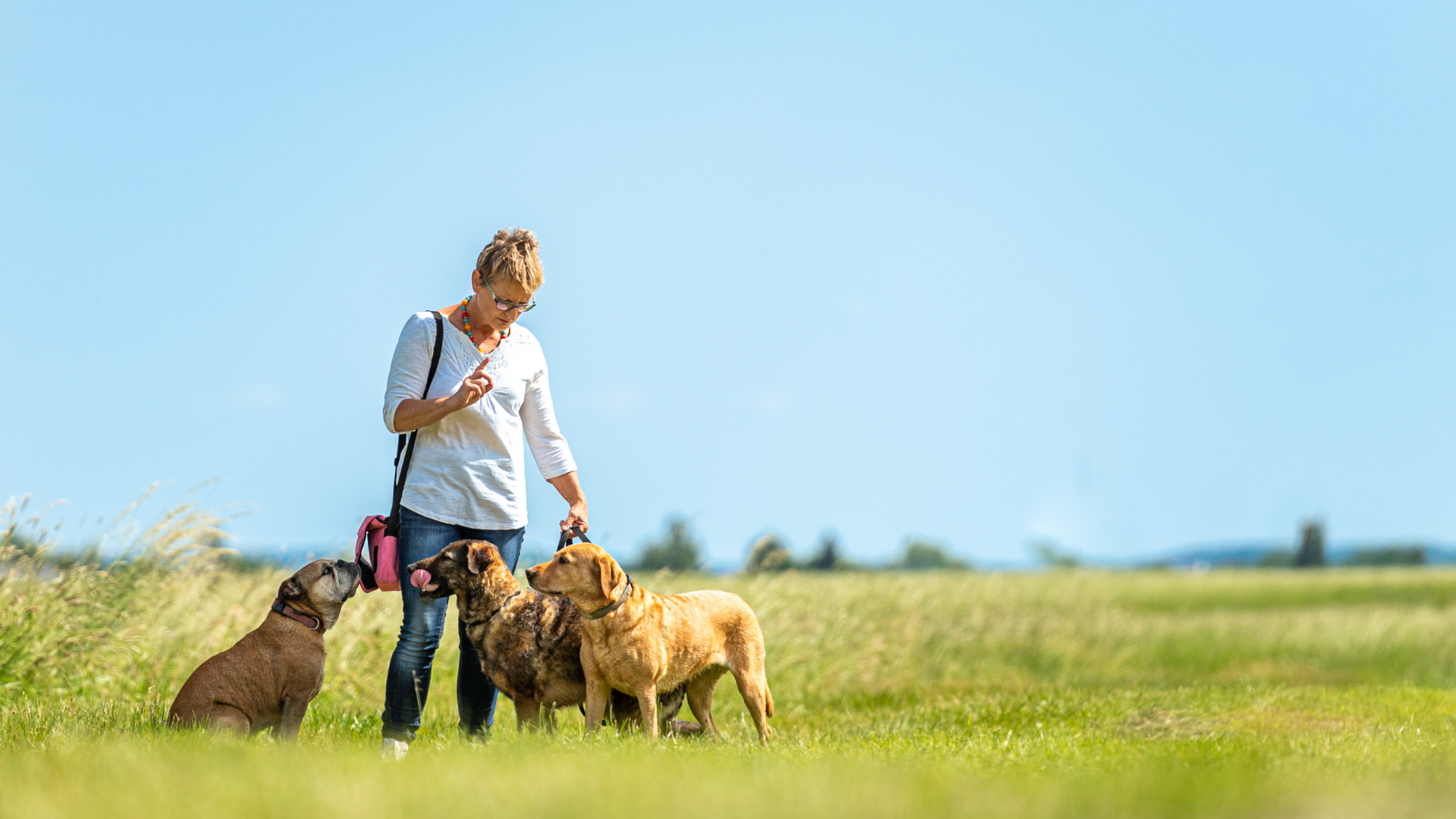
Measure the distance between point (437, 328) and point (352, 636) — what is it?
4.39 metres

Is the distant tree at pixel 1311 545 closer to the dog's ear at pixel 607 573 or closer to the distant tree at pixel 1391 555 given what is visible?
the distant tree at pixel 1391 555

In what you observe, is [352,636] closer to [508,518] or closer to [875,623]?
[508,518]

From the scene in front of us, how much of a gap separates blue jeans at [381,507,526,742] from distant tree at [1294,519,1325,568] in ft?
172

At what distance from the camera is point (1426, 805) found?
11.3 feet

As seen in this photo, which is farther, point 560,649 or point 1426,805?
point 560,649

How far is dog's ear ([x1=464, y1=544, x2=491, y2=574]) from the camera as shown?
607cm

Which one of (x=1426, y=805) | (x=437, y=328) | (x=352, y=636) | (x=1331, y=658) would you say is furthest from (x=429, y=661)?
(x=1331, y=658)

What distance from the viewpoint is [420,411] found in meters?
5.92

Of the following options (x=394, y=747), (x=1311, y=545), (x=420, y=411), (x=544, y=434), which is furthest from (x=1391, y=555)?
(x=420, y=411)

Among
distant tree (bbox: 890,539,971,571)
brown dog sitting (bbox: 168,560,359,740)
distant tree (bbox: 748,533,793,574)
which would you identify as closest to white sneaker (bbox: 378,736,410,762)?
brown dog sitting (bbox: 168,560,359,740)

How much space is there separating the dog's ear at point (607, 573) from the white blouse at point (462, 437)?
0.66 meters

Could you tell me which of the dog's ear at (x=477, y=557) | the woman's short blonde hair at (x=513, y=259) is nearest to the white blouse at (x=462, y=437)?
the dog's ear at (x=477, y=557)

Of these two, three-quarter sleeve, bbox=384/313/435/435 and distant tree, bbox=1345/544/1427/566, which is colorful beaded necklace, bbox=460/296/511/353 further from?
distant tree, bbox=1345/544/1427/566

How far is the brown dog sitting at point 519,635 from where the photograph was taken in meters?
6.17
